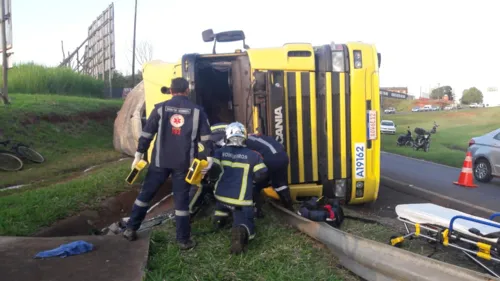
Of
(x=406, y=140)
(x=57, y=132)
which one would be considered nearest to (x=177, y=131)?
(x=57, y=132)

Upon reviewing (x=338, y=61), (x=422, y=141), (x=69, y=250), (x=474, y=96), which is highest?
(x=474, y=96)

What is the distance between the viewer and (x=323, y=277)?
399 centimetres

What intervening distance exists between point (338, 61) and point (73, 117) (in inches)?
478

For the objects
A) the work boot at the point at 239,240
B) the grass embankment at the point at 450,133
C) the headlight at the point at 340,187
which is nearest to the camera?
the work boot at the point at 239,240

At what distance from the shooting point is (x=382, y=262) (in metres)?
3.74

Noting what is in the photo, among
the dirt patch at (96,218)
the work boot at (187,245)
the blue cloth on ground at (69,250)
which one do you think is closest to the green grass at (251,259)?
the work boot at (187,245)

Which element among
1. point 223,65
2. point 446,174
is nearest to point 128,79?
point 446,174

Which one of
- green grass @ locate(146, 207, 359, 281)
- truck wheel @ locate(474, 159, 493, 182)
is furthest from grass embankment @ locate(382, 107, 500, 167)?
green grass @ locate(146, 207, 359, 281)

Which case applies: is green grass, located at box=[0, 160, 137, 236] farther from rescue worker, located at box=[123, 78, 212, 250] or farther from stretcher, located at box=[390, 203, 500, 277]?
stretcher, located at box=[390, 203, 500, 277]

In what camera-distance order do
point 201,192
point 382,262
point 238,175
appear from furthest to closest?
point 201,192, point 238,175, point 382,262

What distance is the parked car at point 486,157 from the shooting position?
1133 cm

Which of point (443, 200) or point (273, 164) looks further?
point (443, 200)

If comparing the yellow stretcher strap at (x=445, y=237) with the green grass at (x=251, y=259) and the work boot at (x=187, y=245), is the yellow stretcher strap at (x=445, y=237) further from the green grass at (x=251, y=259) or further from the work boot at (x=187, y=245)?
the work boot at (x=187, y=245)

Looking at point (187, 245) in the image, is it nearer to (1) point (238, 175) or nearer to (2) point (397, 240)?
(1) point (238, 175)
